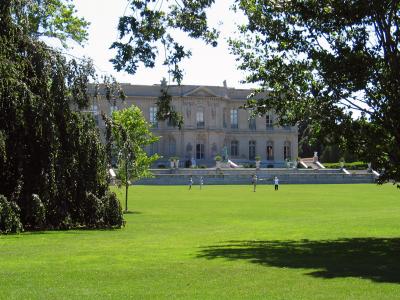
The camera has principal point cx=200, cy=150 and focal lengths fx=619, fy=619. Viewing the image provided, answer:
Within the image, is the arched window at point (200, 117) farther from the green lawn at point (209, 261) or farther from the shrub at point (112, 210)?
the shrub at point (112, 210)

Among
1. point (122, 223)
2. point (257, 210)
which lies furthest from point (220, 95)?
point (122, 223)

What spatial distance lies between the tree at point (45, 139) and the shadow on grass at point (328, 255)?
17.0 feet

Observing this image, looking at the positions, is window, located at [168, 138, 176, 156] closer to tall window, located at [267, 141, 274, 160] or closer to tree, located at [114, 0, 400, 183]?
tall window, located at [267, 141, 274, 160]

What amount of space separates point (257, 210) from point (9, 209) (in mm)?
12958

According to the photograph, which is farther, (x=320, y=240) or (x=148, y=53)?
(x=320, y=240)

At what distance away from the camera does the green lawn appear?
817 cm

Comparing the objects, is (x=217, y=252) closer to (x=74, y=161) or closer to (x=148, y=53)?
(x=148, y=53)

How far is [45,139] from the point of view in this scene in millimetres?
16688

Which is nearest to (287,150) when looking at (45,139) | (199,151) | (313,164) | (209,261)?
(313,164)

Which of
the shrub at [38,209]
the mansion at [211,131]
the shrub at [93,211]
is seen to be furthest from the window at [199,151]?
the shrub at [38,209]

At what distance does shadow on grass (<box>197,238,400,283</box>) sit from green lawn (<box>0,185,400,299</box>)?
17 mm

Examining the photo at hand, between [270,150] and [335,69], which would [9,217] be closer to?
[335,69]

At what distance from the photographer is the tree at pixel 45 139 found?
52.9 feet

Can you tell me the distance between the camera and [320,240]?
1509cm
